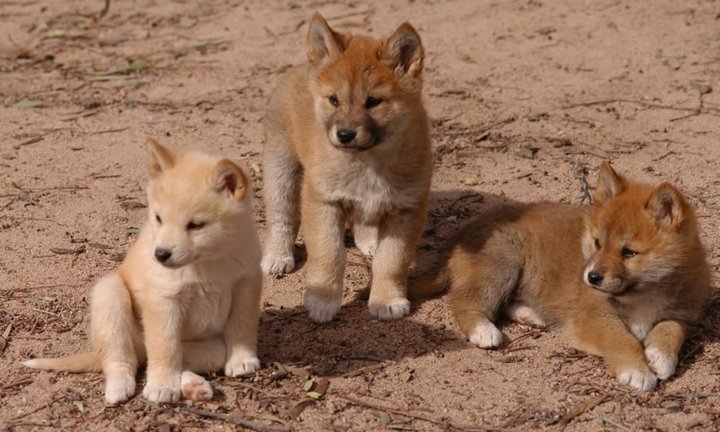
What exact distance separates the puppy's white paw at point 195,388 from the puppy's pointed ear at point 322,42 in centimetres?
253

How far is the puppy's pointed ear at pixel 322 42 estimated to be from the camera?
23.1 ft

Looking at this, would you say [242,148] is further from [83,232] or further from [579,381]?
[579,381]

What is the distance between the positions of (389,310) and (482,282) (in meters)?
0.64

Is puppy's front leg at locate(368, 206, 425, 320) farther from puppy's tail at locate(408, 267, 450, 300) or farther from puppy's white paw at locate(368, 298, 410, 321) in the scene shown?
puppy's tail at locate(408, 267, 450, 300)

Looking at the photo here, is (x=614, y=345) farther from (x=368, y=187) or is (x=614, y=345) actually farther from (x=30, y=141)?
(x=30, y=141)

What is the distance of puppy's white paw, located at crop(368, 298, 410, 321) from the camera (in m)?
6.89

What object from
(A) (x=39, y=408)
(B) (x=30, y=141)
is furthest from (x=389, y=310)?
(B) (x=30, y=141)

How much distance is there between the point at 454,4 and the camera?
1237 centimetres

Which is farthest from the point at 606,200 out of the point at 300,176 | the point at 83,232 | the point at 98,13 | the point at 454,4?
the point at 98,13

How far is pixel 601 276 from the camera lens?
244 inches

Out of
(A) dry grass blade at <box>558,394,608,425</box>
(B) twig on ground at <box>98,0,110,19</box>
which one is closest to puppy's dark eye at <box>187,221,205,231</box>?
(A) dry grass blade at <box>558,394,608,425</box>

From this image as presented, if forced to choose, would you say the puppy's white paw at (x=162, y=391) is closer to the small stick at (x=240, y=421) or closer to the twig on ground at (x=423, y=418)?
the small stick at (x=240, y=421)

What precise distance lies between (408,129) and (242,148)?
2.79 m

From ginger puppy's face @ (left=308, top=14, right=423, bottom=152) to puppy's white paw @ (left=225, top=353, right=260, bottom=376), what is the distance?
1.60 metres
